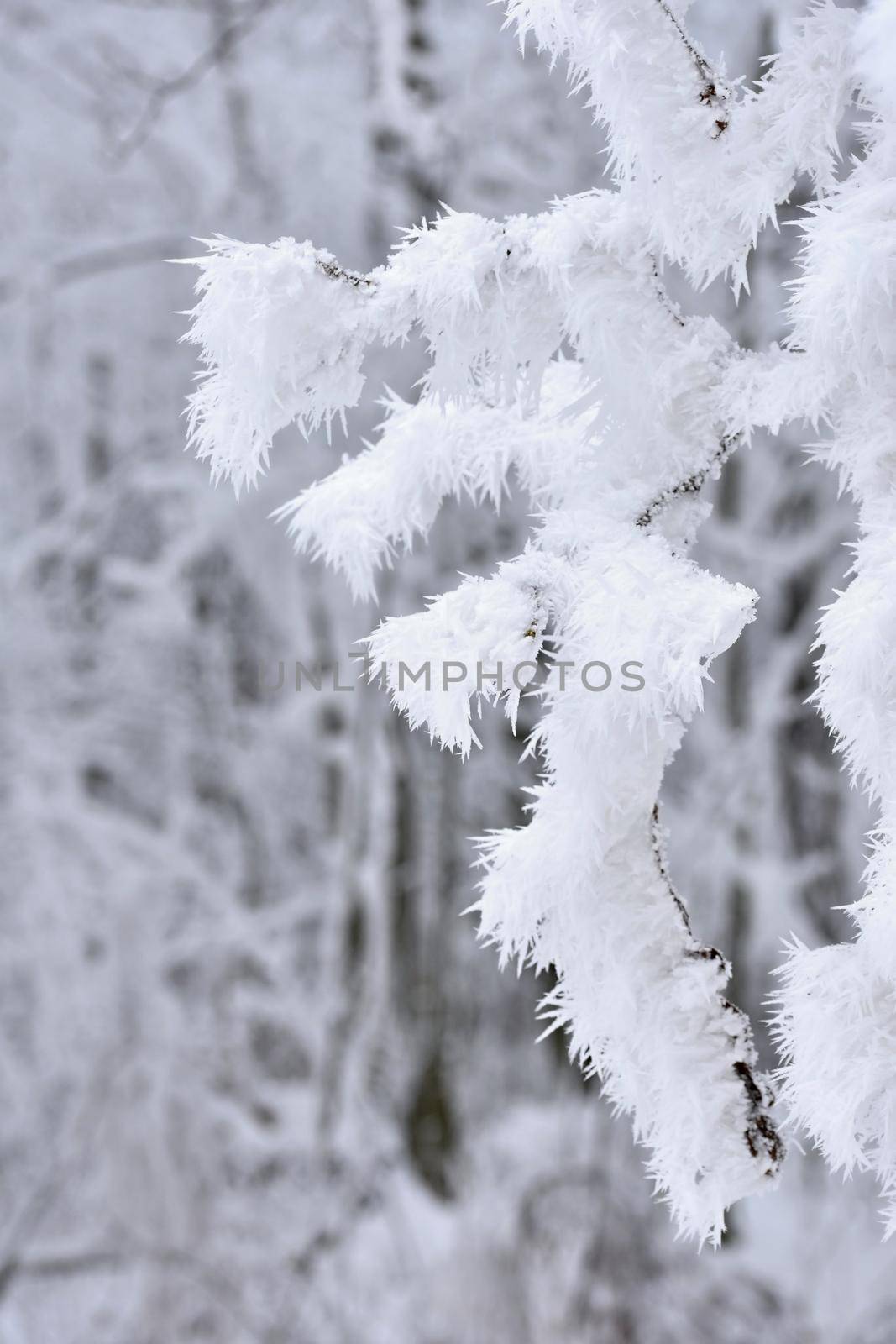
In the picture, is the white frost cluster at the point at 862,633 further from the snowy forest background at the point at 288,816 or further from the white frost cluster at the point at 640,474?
the snowy forest background at the point at 288,816

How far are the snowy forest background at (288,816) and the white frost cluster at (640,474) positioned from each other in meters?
1.88

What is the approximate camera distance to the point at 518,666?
A: 519 millimetres

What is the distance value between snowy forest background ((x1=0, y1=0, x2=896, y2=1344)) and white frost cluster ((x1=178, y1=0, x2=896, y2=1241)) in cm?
188

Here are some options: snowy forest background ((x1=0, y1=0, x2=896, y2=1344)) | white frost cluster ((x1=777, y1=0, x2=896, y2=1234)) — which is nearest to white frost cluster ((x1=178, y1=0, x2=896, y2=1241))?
white frost cluster ((x1=777, y1=0, x2=896, y2=1234))

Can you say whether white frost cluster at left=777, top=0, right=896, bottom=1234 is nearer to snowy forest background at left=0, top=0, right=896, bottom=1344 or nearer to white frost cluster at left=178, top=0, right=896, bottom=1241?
white frost cluster at left=178, top=0, right=896, bottom=1241

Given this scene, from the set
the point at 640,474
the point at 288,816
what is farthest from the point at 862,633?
the point at 288,816

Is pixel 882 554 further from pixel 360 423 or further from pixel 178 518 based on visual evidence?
pixel 178 518

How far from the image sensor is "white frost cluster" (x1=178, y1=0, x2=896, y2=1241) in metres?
0.52

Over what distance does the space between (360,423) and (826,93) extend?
6.55 feet

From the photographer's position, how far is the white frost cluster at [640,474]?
1.69ft

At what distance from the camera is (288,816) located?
2861mm

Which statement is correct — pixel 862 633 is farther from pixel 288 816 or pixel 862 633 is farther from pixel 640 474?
pixel 288 816

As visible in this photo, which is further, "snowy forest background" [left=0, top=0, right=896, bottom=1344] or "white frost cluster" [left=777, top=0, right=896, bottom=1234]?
"snowy forest background" [left=0, top=0, right=896, bottom=1344]

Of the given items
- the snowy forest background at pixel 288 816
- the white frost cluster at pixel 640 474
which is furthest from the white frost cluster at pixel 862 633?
the snowy forest background at pixel 288 816
